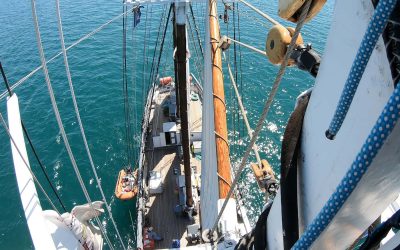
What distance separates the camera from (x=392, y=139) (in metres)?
1.03

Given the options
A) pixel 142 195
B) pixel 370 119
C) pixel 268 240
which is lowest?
pixel 142 195

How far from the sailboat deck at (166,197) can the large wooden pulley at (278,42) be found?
10668 mm

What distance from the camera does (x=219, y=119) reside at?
22.8ft

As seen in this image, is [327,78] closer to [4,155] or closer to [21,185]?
[21,185]

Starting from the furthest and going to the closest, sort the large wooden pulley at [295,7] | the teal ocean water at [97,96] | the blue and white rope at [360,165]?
the teal ocean water at [97,96] < the large wooden pulley at [295,7] < the blue and white rope at [360,165]

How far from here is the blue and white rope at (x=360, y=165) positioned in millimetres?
942

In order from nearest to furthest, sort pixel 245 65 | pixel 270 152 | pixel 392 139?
1. pixel 392 139
2. pixel 270 152
3. pixel 245 65

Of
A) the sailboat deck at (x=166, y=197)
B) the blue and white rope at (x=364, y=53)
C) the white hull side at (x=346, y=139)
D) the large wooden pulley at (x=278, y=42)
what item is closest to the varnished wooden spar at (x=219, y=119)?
the large wooden pulley at (x=278, y=42)

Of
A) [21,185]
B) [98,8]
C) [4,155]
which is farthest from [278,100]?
[98,8]

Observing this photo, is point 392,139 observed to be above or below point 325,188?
above

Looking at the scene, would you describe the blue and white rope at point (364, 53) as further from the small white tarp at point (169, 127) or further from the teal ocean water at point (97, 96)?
the small white tarp at point (169, 127)

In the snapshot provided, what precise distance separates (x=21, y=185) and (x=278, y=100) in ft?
68.3

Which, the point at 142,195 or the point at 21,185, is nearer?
the point at 21,185

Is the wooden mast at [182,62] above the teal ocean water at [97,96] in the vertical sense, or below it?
above
